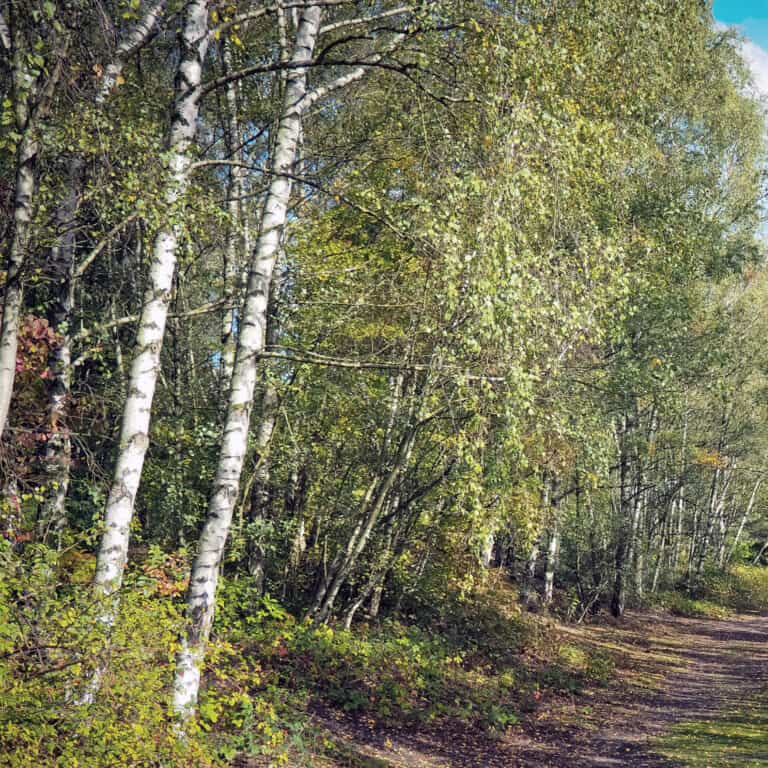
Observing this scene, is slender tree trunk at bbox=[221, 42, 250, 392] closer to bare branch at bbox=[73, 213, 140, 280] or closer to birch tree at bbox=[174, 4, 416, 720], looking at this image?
bare branch at bbox=[73, 213, 140, 280]

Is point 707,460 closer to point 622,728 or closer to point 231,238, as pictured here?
point 622,728

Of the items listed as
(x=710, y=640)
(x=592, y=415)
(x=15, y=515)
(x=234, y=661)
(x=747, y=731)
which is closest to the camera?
(x=15, y=515)

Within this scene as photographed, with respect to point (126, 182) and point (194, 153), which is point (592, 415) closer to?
point (194, 153)

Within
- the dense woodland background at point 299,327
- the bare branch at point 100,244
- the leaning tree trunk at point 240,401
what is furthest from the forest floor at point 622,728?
the bare branch at point 100,244

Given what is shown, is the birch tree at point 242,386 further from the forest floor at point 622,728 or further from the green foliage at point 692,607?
the green foliage at point 692,607

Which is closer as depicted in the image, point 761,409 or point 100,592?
point 100,592

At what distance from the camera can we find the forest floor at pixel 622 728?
31.5ft

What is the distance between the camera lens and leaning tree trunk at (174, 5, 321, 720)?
6.79 metres

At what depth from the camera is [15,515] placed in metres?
9.11

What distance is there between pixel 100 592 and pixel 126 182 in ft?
10.5

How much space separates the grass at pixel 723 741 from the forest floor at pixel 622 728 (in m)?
0.01

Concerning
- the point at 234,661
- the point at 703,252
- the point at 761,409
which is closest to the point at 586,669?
the point at 234,661

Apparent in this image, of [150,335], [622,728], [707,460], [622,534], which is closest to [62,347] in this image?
[150,335]

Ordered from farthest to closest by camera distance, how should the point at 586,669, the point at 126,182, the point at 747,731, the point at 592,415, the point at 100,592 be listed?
the point at 586,669 → the point at 592,415 → the point at 747,731 → the point at 126,182 → the point at 100,592
